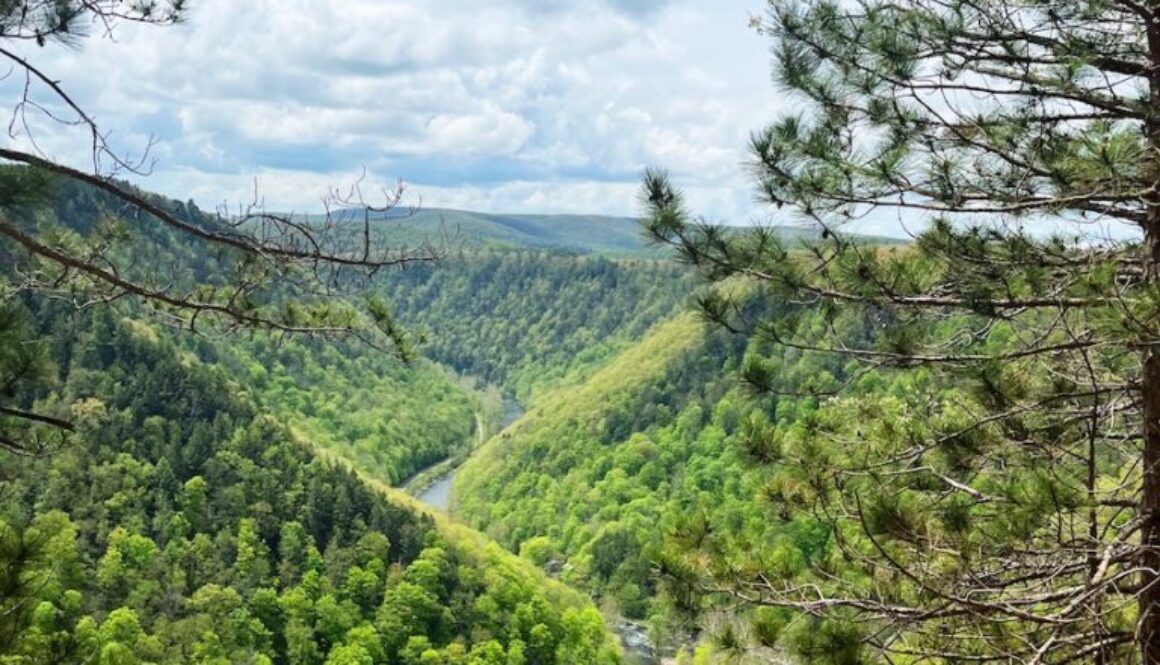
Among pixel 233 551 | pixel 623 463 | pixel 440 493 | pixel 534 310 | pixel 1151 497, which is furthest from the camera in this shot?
pixel 534 310

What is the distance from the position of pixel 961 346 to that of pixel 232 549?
147ft

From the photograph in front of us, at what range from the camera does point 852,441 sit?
228 inches

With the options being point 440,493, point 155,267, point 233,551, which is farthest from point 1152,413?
point 440,493

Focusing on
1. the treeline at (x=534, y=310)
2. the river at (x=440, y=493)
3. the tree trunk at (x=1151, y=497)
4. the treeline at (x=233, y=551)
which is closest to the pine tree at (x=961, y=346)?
the tree trunk at (x=1151, y=497)

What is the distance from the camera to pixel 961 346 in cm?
587

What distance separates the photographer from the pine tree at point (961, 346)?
14.8ft

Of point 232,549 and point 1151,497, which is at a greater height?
point 1151,497

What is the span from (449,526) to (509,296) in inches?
4853

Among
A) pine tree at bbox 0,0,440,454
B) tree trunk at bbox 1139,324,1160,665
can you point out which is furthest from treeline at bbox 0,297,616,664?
tree trunk at bbox 1139,324,1160,665

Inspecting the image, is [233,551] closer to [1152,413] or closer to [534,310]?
[1152,413]

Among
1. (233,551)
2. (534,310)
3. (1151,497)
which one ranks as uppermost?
(1151,497)

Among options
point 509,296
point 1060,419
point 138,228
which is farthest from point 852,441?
point 509,296

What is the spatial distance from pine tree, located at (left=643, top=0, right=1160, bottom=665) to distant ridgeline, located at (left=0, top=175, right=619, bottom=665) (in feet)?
97.8

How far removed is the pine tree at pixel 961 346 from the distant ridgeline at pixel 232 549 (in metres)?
29.8
